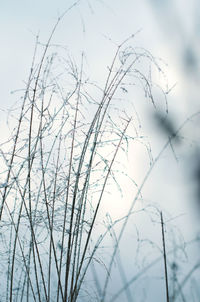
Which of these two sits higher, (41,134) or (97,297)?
(41,134)

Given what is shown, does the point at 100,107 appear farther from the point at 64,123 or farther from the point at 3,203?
the point at 3,203

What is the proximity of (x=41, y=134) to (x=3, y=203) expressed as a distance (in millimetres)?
203

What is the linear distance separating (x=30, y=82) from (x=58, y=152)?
20 centimetres

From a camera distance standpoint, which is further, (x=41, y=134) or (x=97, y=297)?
(x=97, y=297)

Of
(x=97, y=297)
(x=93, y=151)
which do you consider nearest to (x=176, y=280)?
(x=97, y=297)

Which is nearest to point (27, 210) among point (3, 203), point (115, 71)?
point (3, 203)

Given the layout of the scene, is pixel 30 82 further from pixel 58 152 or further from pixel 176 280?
pixel 176 280

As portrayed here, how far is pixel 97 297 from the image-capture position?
1274mm

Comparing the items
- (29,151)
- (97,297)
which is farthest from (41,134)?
(97,297)

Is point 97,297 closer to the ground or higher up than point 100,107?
closer to the ground

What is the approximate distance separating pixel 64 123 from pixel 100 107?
0.12 metres

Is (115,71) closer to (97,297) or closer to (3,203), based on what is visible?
(3,203)

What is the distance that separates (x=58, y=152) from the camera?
1159mm

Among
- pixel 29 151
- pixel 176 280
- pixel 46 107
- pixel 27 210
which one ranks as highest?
pixel 46 107
